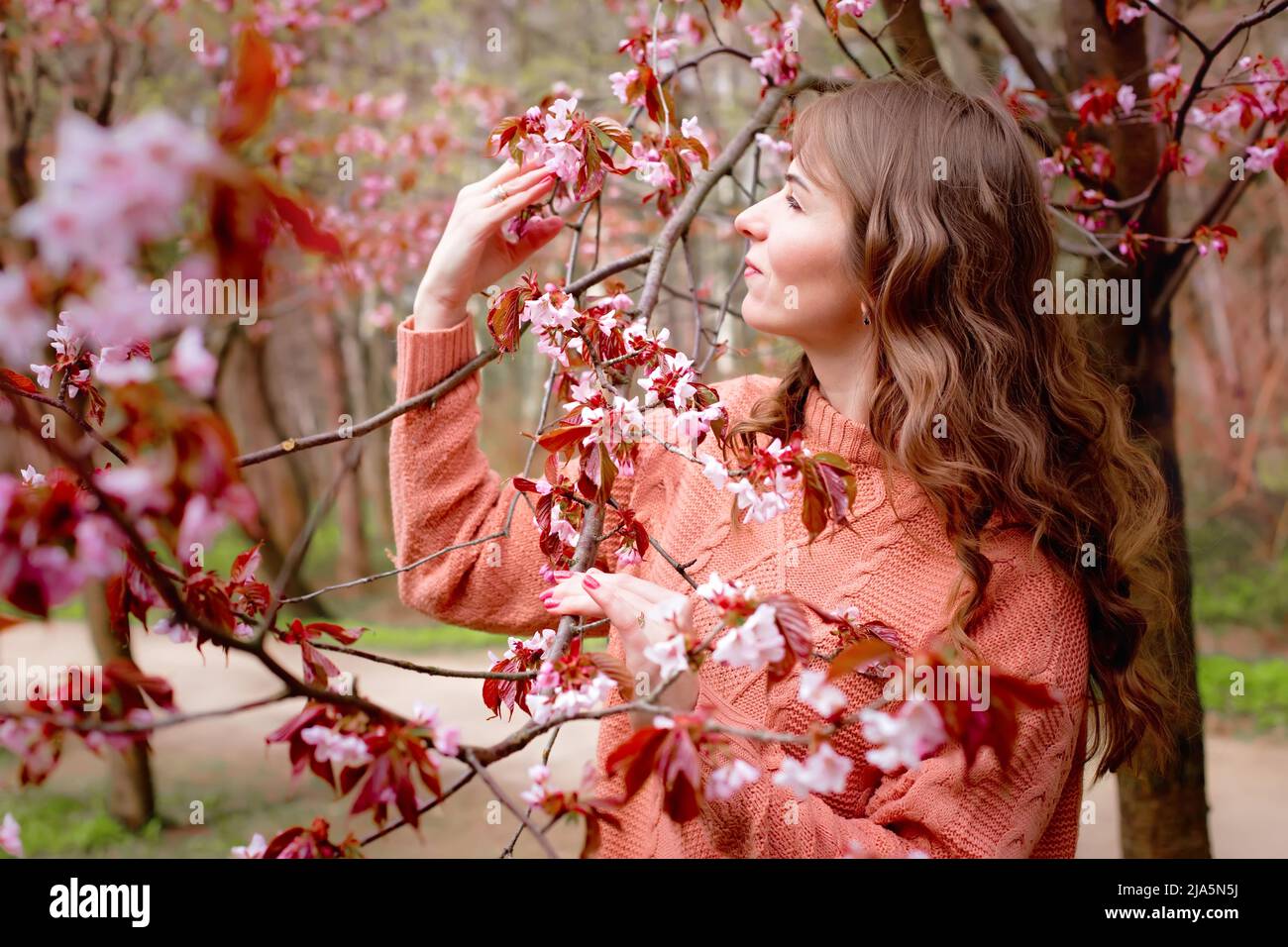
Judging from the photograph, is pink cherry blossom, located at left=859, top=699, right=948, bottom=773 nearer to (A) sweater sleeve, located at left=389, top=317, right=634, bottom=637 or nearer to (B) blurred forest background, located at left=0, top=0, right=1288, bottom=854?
(A) sweater sleeve, located at left=389, top=317, right=634, bottom=637

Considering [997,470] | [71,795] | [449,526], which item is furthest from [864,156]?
[71,795]

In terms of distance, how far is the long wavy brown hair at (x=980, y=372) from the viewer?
1.56 m

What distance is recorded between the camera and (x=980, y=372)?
161 centimetres

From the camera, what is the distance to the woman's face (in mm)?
1522

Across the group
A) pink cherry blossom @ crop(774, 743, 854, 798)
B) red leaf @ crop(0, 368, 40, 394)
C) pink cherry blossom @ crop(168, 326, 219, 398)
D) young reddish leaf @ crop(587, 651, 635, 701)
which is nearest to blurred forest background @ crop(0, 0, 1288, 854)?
red leaf @ crop(0, 368, 40, 394)

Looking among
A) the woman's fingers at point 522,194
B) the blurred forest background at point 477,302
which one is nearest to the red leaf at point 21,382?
the woman's fingers at point 522,194

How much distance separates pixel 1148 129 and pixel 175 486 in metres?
2.56

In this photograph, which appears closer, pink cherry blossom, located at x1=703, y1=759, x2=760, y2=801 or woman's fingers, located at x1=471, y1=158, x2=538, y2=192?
pink cherry blossom, located at x1=703, y1=759, x2=760, y2=801

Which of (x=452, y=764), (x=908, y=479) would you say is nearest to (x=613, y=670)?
(x=908, y=479)

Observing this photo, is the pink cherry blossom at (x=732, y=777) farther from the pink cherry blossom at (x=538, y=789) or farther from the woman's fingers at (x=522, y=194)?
the woman's fingers at (x=522, y=194)

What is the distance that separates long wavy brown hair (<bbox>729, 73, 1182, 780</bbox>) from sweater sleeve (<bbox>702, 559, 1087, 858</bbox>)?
9 cm

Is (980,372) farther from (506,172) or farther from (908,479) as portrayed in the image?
(506,172)

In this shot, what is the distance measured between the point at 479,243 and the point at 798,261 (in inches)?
18.0
